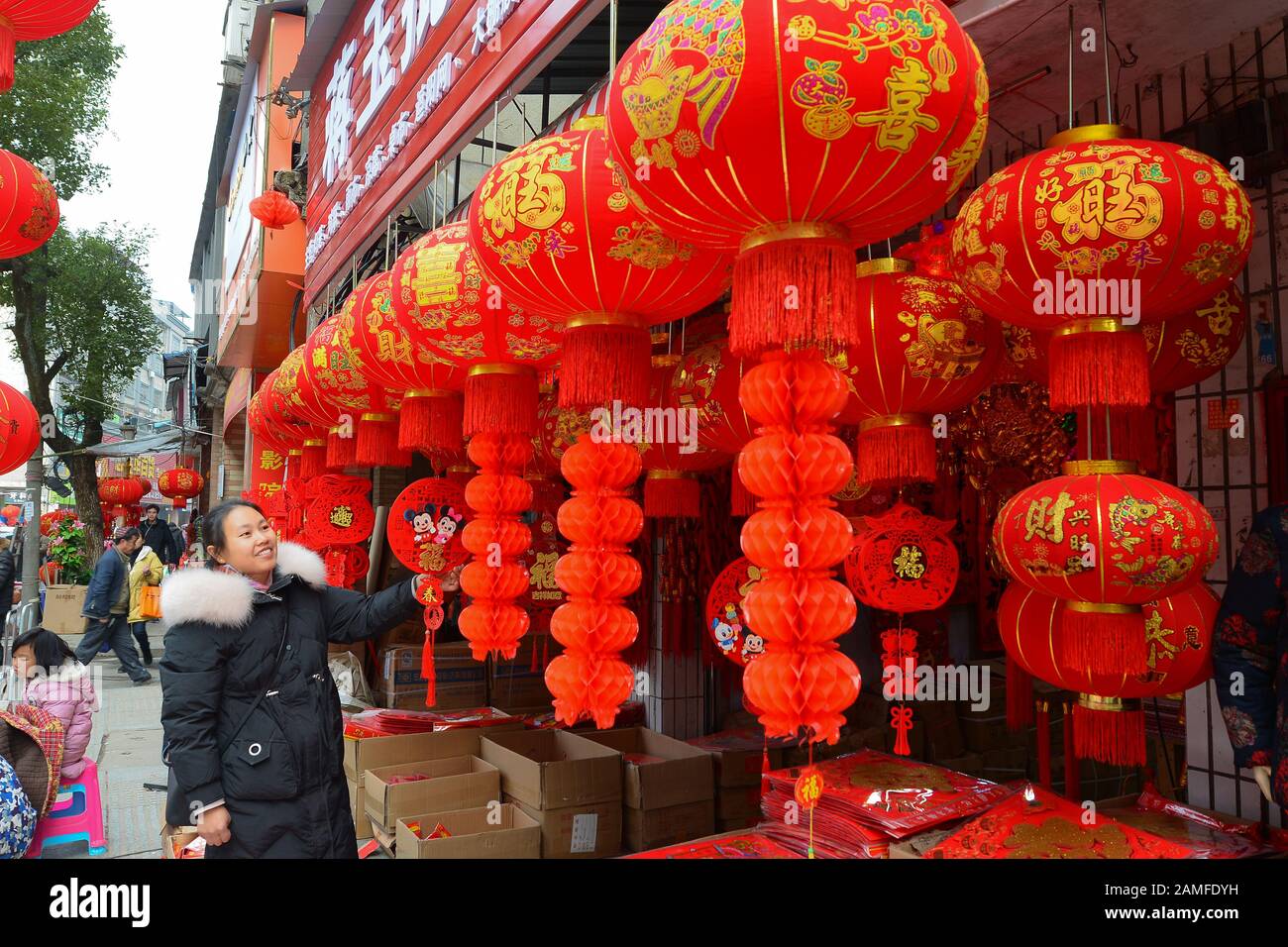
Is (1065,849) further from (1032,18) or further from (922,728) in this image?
(922,728)

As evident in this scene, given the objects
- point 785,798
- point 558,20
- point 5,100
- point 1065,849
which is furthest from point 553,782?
point 5,100

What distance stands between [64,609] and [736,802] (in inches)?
533

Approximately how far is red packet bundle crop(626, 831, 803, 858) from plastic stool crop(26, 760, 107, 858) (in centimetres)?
232

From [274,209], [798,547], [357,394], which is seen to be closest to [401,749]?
[357,394]

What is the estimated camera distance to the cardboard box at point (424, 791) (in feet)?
13.2

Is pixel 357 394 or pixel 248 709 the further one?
pixel 357 394

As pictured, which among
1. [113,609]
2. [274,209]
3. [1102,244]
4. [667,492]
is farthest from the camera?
[113,609]

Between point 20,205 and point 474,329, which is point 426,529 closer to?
point 474,329

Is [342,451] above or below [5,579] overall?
above

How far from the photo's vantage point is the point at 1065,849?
2.36 meters

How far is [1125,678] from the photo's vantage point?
6.95 ft

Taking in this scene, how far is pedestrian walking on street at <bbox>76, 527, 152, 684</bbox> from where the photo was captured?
9.88 metres

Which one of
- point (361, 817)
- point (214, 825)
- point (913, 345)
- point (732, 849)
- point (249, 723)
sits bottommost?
point (361, 817)

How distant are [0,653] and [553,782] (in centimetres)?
1025
